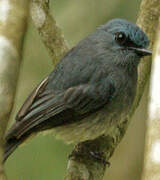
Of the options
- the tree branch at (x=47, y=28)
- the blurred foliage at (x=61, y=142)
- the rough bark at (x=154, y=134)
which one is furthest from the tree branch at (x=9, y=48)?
the blurred foliage at (x=61, y=142)

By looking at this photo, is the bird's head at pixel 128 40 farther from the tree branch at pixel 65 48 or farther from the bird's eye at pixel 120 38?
the tree branch at pixel 65 48

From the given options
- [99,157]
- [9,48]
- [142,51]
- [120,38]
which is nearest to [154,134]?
[9,48]

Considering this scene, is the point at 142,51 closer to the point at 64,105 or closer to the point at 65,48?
the point at 64,105

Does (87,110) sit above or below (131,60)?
below

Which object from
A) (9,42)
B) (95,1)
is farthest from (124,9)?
(9,42)

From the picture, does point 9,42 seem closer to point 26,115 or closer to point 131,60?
point 26,115
